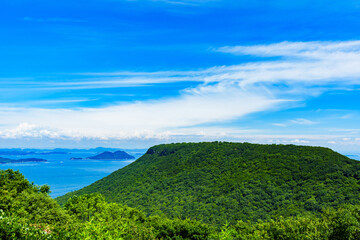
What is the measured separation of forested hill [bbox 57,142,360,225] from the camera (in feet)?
184

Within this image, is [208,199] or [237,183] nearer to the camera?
[208,199]

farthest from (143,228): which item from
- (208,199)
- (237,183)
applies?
(237,183)

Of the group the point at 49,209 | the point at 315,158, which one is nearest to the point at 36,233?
the point at 49,209

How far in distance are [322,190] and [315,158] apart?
Result: 19544mm

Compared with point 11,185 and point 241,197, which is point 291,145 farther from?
point 11,185

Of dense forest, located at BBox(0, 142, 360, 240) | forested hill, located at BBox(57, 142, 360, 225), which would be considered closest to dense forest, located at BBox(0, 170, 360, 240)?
dense forest, located at BBox(0, 142, 360, 240)

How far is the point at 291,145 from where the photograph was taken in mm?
88750

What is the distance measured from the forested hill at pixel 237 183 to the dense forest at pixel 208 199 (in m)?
0.29

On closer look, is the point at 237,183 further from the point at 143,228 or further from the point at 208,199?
the point at 143,228

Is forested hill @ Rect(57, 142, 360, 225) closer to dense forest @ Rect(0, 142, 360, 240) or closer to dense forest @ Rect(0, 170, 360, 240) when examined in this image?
dense forest @ Rect(0, 142, 360, 240)

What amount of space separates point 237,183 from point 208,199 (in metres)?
10.7

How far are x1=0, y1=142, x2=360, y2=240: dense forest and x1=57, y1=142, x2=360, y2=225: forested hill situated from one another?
0.29 m

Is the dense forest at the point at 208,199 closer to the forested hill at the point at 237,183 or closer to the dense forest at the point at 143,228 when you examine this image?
the dense forest at the point at 143,228

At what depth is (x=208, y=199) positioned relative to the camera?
246 feet
